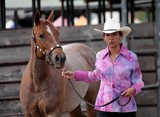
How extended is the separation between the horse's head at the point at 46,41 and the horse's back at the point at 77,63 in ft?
2.88

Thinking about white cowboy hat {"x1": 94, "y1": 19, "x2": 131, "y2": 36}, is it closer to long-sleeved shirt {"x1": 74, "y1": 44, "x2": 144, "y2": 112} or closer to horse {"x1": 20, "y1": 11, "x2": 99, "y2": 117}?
long-sleeved shirt {"x1": 74, "y1": 44, "x2": 144, "y2": 112}

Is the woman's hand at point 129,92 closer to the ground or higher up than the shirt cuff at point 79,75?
closer to the ground

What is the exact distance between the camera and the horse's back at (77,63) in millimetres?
7004

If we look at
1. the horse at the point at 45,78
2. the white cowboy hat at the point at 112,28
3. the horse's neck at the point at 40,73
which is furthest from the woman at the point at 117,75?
the horse's neck at the point at 40,73

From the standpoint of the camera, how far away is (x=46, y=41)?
20.0ft

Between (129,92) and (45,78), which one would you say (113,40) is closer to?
(129,92)

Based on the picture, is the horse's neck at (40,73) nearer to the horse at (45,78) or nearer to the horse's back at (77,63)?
the horse at (45,78)

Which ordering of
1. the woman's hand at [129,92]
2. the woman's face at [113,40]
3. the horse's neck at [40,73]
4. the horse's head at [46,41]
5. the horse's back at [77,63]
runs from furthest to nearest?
1. the horse's back at [77,63]
2. the horse's neck at [40,73]
3. the horse's head at [46,41]
4. the woman's face at [113,40]
5. the woman's hand at [129,92]

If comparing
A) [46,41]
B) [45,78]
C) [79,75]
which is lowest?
[45,78]

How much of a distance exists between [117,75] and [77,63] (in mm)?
2385

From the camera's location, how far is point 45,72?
6.43m

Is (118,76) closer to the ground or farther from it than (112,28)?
closer to the ground

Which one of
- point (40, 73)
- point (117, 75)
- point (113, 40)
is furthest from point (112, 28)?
point (40, 73)

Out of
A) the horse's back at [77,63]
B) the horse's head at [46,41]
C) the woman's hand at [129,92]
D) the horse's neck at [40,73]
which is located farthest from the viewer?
the horse's back at [77,63]
